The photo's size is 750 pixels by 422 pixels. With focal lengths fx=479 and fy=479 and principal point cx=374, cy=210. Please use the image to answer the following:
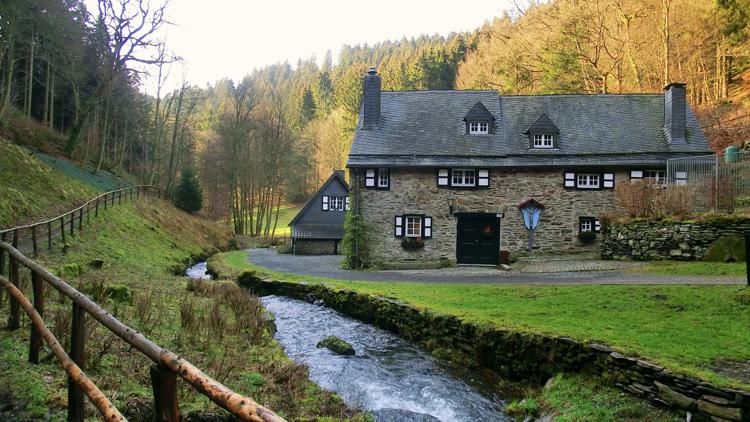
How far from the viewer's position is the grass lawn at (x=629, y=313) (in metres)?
7.79

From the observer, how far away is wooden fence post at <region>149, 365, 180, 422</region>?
304 cm

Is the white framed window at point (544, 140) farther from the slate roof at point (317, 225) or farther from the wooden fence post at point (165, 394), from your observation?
the wooden fence post at point (165, 394)

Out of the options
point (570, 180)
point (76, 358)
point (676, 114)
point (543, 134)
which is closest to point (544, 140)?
point (543, 134)

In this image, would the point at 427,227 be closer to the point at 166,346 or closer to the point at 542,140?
the point at 542,140

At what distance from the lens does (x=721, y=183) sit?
1948 centimetres

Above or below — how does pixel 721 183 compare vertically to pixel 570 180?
below

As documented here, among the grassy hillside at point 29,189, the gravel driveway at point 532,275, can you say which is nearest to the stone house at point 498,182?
the gravel driveway at point 532,275

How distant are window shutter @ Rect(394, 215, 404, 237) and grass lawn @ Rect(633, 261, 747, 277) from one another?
1062 cm

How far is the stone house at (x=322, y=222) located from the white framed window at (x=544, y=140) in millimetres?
15136

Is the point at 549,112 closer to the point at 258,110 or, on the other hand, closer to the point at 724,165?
the point at 724,165

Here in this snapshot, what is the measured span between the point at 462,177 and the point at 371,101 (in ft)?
Answer: 22.5

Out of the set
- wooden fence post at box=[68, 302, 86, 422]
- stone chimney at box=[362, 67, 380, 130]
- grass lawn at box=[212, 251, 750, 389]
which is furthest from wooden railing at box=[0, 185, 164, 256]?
stone chimney at box=[362, 67, 380, 130]

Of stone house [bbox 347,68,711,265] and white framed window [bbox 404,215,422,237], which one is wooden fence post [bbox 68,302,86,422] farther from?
white framed window [bbox 404,215,422,237]

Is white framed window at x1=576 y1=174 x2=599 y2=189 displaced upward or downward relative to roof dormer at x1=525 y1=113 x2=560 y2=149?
downward
